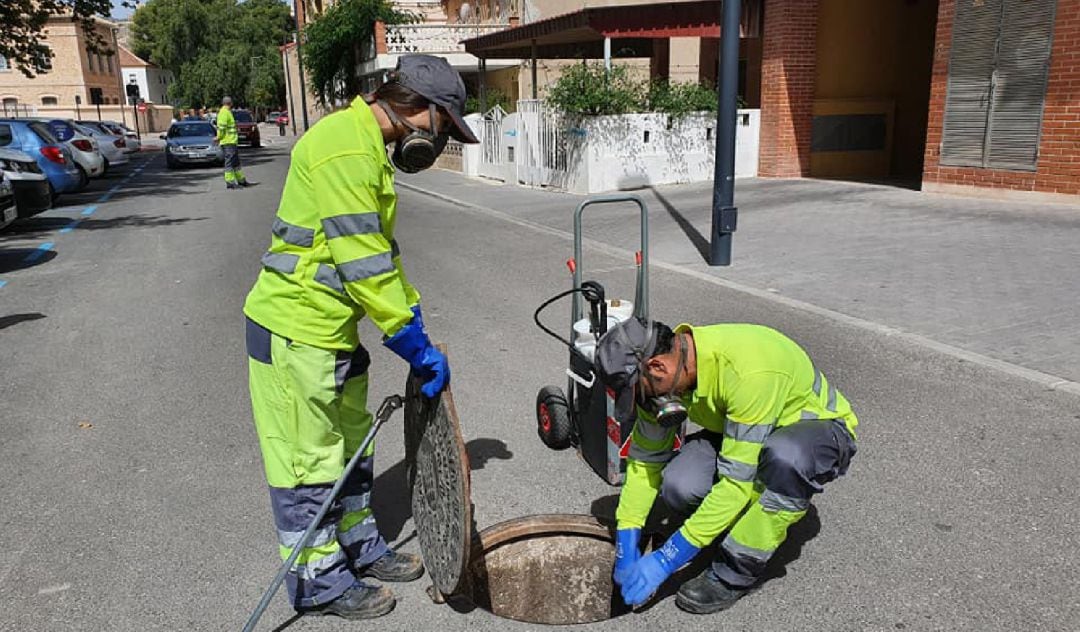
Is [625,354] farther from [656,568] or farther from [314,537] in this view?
[314,537]

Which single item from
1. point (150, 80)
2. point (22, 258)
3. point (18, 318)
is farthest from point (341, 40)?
point (150, 80)

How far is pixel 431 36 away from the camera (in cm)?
3003

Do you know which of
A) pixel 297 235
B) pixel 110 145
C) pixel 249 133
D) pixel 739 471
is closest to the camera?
pixel 297 235

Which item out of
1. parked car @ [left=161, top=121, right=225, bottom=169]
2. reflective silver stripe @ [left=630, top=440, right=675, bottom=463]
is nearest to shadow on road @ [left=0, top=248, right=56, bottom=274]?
reflective silver stripe @ [left=630, top=440, right=675, bottom=463]

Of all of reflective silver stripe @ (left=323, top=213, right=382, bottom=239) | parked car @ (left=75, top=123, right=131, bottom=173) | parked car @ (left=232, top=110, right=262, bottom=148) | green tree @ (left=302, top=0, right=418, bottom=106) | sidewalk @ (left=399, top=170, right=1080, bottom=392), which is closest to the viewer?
reflective silver stripe @ (left=323, top=213, right=382, bottom=239)

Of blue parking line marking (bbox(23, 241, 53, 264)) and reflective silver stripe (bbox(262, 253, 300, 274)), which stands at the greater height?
reflective silver stripe (bbox(262, 253, 300, 274))

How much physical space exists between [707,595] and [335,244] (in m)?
1.79

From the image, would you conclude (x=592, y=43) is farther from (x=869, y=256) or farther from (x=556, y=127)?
(x=869, y=256)

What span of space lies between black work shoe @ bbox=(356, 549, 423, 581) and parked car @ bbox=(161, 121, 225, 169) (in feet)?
78.8

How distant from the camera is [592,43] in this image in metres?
22.3

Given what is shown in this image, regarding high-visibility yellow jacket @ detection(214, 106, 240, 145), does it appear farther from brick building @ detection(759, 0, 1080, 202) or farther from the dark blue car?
brick building @ detection(759, 0, 1080, 202)

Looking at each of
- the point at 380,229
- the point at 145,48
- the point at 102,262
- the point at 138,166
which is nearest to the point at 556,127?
the point at 102,262

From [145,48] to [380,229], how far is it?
99.5 meters

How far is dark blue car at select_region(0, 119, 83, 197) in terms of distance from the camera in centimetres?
1638
